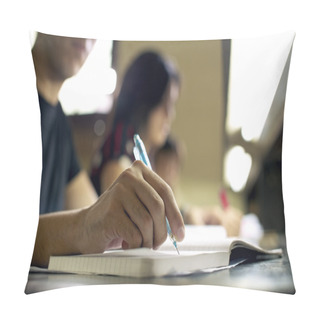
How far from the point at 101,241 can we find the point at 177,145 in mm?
271

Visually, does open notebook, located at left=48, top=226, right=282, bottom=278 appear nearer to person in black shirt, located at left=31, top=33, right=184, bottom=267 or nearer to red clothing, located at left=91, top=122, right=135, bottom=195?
person in black shirt, located at left=31, top=33, right=184, bottom=267

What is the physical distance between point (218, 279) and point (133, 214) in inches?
9.0

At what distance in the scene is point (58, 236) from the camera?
3.85ft

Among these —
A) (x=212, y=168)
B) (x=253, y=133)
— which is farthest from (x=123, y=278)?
(x=253, y=133)

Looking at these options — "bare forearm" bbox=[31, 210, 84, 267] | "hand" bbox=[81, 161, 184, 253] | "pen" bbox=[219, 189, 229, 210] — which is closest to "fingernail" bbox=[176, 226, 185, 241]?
"hand" bbox=[81, 161, 184, 253]

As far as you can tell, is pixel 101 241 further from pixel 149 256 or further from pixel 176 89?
pixel 176 89

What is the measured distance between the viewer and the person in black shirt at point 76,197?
3.71 ft

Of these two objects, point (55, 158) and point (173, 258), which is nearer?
point (173, 258)

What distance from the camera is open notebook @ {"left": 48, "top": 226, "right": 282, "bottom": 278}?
110 centimetres

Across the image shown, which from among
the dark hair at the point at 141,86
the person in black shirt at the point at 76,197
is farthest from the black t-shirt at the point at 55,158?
the dark hair at the point at 141,86

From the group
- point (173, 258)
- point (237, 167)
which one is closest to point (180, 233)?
point (173, 258)

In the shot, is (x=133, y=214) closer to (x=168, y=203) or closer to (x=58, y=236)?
(x=168, y=203)

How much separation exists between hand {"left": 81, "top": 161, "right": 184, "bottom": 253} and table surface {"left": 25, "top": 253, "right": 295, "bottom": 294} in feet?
0.23

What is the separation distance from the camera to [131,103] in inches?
47.3
